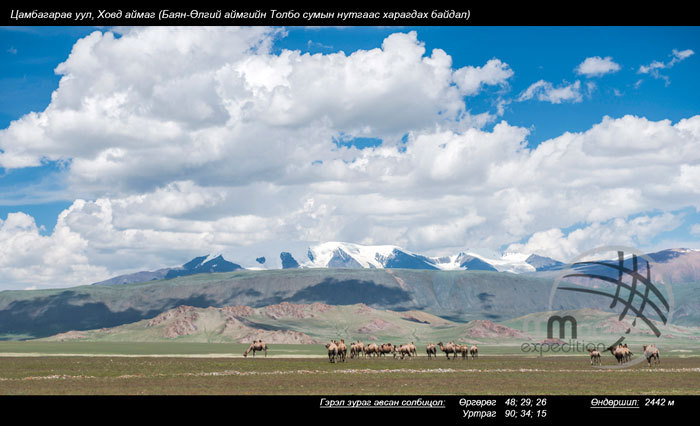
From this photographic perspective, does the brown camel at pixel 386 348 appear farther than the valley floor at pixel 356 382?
Yes

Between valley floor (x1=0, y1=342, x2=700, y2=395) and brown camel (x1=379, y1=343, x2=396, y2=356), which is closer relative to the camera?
valley floor (x1=0, y1=342, x2=700, y2=395)

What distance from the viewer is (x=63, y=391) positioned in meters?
50.0

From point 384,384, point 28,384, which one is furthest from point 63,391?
point 384,384

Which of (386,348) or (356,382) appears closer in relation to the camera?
(356,382)

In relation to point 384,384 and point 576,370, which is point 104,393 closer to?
point 384,384

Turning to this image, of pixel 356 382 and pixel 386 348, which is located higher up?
pixel 356 382

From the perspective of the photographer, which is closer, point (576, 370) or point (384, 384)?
point (384, 384)

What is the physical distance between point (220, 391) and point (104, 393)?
26.1 ft
